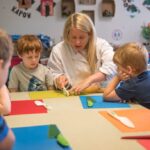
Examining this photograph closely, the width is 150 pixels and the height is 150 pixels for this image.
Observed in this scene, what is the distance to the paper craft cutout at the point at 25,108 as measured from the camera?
1.20m

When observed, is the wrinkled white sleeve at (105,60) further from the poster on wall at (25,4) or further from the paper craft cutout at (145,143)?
the poster on wall at (25,4)

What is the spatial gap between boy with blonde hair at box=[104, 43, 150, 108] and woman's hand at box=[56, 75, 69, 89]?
28cm

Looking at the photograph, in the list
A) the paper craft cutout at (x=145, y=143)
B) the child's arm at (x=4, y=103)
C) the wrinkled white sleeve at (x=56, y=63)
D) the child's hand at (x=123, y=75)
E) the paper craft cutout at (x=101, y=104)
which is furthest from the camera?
the wrinkled white sleeve at (x=56, y=63)

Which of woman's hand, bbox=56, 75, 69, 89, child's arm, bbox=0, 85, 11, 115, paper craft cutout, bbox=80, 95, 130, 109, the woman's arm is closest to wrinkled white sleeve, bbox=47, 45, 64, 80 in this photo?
woman's hand, bbox=56, 75, 69, 89

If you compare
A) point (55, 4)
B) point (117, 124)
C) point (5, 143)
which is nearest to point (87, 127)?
point (117, 124)

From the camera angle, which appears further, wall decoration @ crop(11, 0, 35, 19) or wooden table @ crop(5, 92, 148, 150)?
wall decoration @ crop(11, 0, 35, 19)

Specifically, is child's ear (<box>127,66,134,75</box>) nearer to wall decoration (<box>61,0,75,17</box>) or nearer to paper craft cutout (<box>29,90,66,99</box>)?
paper craft cutout (<box>29,90,66,99</box>)

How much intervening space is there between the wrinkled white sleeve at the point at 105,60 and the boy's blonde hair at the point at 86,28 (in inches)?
1.7

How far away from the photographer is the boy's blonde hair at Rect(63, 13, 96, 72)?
1.66m

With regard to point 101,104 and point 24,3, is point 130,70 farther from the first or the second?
point 24,3

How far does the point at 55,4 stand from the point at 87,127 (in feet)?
6.47

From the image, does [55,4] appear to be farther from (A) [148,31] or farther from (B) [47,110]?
(B) [47,110]

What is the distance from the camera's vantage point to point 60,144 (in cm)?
86

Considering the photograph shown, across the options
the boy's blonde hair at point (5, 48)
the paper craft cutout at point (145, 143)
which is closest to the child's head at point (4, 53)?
the boy's blonde hair at point (5, 48)
